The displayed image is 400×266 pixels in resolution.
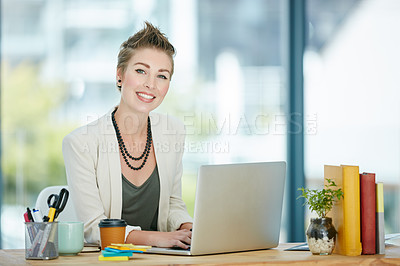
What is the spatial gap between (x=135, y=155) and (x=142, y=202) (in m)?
0.19

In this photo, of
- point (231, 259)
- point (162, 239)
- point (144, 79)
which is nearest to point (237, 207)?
point (231, 259)

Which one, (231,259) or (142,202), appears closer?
(231,259)

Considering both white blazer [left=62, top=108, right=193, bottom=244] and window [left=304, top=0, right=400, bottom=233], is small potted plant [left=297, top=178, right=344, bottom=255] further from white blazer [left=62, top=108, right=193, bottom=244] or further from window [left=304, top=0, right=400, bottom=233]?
window [left=304, top=0, right=400, bottom=233]

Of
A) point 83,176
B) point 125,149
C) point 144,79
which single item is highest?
point 144,79

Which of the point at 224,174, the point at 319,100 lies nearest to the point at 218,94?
the point at 319,100

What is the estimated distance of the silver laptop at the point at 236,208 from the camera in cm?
177

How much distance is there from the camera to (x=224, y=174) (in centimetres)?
180

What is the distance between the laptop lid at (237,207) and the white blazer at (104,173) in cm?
44

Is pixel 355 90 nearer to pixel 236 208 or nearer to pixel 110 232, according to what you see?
pixel 236 208

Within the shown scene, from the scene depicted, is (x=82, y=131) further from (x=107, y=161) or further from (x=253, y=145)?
(x=253, y=145)

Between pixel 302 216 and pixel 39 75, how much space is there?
1930mm

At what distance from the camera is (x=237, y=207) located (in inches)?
72.6

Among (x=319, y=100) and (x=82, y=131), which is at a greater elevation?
(x=319, y=100)

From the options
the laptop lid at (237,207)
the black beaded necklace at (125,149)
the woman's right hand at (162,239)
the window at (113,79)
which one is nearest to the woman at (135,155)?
the black beaded necklace at (125,149)
